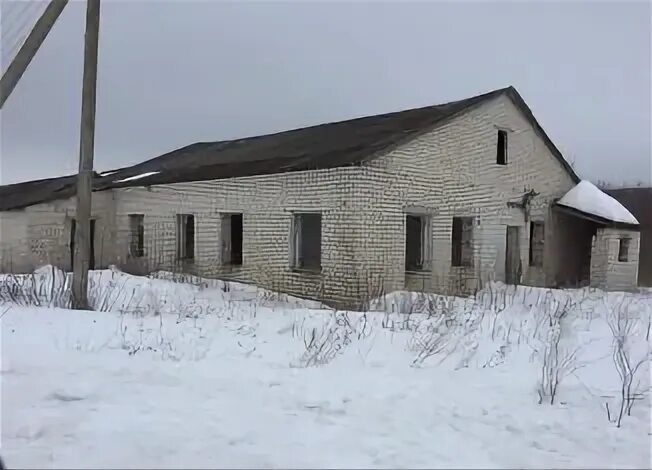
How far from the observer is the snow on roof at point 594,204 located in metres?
15.5

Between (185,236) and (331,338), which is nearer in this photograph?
(331,338)

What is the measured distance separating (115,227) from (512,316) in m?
14.2

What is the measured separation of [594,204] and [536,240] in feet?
5.94

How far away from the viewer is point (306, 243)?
656 inches

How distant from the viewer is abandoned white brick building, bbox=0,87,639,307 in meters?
11.6

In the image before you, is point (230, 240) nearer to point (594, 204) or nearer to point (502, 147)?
point (502, 147)

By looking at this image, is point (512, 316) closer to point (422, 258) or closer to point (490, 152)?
point (422, 258)

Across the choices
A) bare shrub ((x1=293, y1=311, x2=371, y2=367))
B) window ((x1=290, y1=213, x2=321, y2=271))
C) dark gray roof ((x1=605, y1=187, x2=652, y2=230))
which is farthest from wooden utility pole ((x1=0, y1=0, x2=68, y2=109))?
dark gray roof ((x1=605, y1=187, x2=652, y2=230))

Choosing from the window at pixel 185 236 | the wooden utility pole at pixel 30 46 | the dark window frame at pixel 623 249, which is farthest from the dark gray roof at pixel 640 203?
the wooden utility pole at pixel 30 46

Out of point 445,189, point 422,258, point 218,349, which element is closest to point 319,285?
point 422,258

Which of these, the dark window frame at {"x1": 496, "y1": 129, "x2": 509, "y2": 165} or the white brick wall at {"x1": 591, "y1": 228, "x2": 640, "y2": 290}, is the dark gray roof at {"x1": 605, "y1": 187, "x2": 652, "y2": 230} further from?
the dark window frame at {"x1": 496, "y1": 129, "x2": 509, "y2": 165}

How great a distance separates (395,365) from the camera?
486cm

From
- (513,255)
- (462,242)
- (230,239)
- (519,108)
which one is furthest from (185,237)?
(519,108)

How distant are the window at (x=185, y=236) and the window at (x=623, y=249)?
458 inches
